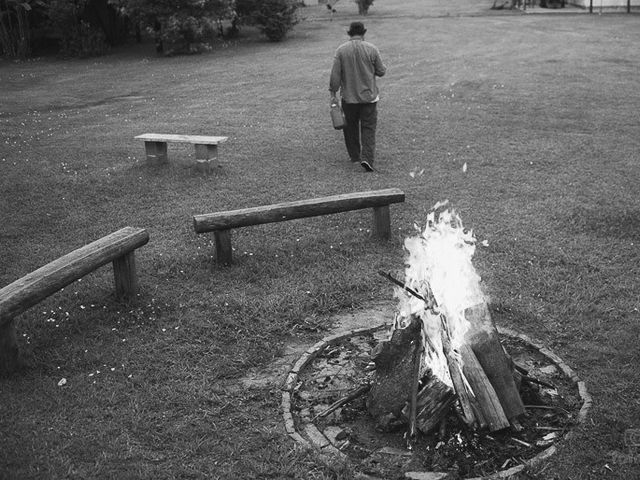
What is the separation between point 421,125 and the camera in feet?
46.8

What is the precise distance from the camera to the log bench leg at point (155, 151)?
12117 millimetres

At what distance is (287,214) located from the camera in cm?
810

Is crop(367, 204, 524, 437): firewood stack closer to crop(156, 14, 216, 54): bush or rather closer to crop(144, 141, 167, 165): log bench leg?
crop(144, 141, 167, 165): log bench leg

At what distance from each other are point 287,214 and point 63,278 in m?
2.59

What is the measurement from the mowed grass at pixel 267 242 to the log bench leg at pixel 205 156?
378 mm

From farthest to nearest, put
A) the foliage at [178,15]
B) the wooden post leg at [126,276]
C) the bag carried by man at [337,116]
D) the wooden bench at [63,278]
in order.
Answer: the foliage at [178,15] → the bag carried by man at [337,116] → the wooden post leg at [126,276] → the wooden bench at [63,278]

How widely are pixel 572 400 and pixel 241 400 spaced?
2.46 metres

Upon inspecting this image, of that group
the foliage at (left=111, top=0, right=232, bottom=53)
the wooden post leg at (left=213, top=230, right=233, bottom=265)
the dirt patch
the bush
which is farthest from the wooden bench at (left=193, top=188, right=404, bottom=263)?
the bush

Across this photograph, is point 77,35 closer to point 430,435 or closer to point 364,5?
point 364,5

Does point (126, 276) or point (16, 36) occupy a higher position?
point (16, 36)

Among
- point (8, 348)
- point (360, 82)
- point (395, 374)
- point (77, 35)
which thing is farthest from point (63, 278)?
point (77, 35)

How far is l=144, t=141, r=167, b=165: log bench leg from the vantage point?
39.8 feet

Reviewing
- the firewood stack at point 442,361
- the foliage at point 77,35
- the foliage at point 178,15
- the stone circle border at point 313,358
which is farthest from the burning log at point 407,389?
the foliage at point 77,35

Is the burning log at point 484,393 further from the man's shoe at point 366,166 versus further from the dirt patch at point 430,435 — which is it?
the man's shoe at point 366,166
